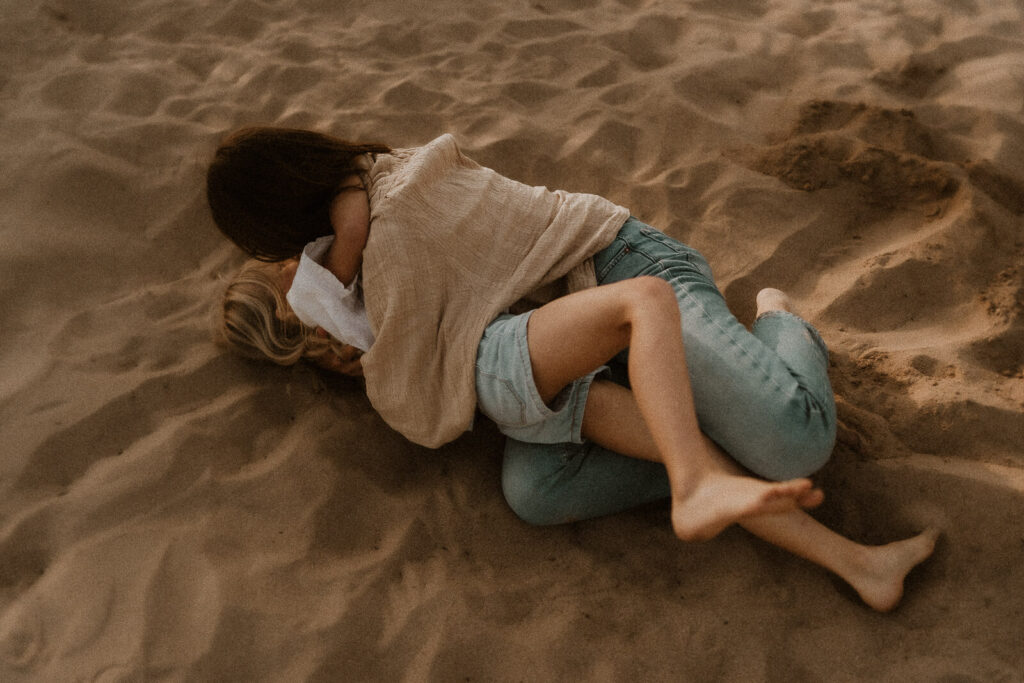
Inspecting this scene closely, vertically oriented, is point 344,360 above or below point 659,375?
below

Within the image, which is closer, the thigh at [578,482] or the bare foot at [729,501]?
the bare foot at [729,501]

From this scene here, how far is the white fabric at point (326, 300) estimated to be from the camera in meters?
1.75

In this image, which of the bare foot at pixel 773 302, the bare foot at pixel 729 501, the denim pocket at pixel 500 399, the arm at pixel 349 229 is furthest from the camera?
the bare foot at pixel 773 302

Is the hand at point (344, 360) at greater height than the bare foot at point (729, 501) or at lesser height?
lesser

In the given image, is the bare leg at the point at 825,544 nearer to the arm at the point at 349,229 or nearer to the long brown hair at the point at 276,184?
the arm at the point at 349,229

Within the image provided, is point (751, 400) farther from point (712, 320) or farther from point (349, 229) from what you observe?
point (349, 229)

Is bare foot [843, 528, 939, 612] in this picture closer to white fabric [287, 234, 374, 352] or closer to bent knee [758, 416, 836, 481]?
bent knee [758, 416, 836, 481]

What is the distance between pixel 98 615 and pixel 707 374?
1514 mm

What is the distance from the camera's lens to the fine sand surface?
5.16 feet

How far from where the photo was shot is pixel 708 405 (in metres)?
1.56

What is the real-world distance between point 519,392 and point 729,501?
1.80ft

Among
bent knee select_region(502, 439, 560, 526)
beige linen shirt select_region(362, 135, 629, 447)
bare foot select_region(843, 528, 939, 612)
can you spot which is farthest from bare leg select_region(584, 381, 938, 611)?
beige linen shirt select_region(362, 135, 629, 447)

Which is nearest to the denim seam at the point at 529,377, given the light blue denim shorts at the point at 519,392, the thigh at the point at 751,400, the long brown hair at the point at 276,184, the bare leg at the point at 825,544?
the light blue denim shorts at the point at 519,392

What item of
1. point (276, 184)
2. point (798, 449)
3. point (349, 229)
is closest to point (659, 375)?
point (798, 449)
